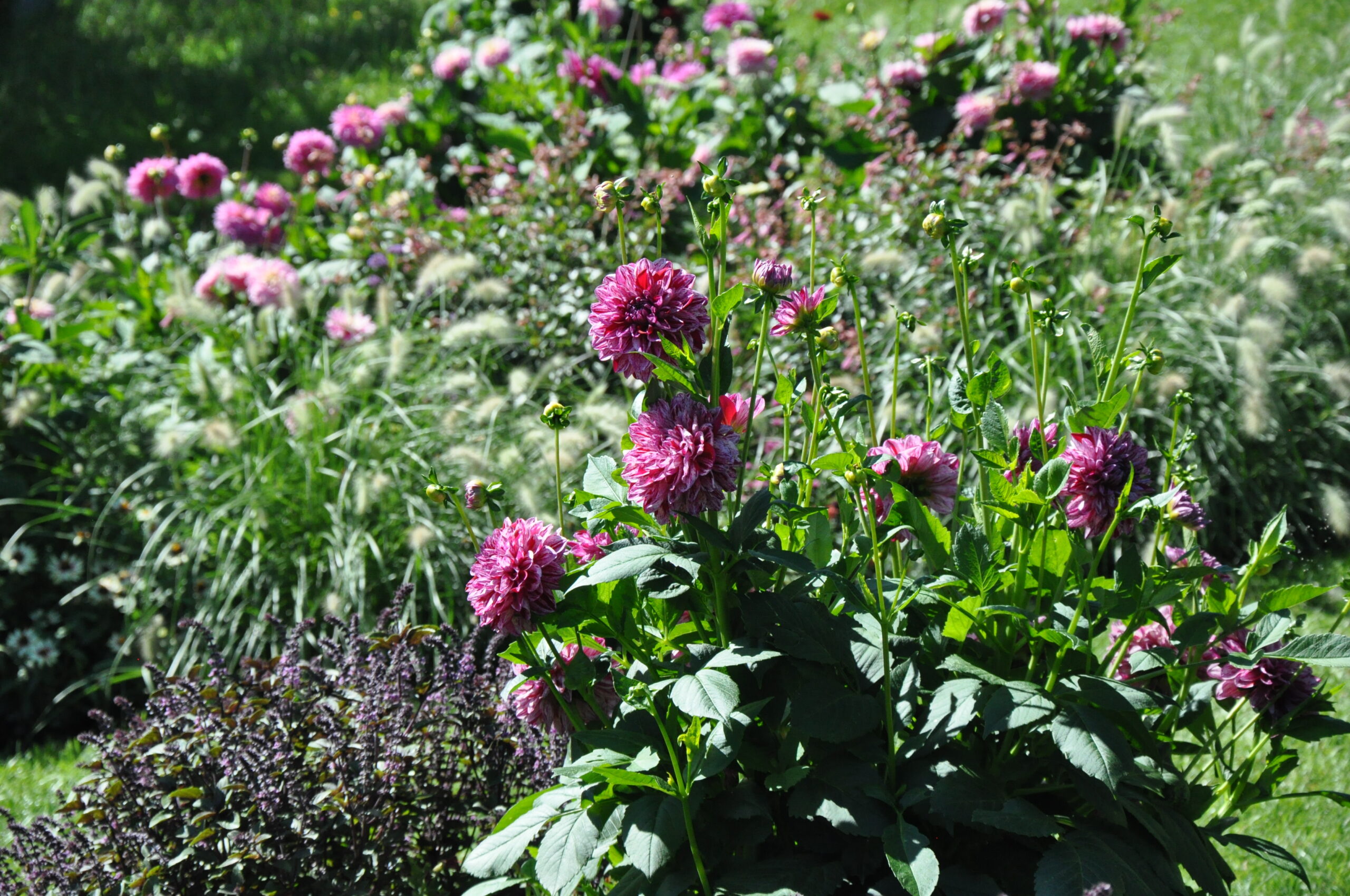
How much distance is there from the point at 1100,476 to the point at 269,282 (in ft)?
10.6

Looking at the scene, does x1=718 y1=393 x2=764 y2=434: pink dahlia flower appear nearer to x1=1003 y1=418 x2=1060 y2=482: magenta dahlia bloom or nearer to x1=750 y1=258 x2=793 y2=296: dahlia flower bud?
x1=750 y1=258 x2=793 y2=296: dahlia flower bud

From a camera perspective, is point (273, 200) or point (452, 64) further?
point (452, 64)

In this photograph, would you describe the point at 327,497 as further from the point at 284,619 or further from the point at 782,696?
the point at 782,696

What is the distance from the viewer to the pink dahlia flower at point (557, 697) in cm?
157

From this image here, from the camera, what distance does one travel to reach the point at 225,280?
13.4 ft

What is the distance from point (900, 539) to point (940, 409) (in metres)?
2.11

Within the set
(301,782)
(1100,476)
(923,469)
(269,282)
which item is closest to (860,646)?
(923,469)

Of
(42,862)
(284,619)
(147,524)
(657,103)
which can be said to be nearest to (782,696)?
(42,862)

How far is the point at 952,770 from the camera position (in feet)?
4.66

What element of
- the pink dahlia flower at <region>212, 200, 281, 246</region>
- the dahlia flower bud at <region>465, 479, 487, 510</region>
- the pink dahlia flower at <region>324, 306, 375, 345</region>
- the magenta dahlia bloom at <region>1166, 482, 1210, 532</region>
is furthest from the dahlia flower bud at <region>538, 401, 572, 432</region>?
the pink dahlia flower at <region>212, 200, 281, 246</region>

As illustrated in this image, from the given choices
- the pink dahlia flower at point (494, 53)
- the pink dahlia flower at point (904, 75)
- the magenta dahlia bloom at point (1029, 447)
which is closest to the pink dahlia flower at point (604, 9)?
the pink dahlia flower at point (494, 53)

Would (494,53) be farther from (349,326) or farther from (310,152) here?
(349,326)

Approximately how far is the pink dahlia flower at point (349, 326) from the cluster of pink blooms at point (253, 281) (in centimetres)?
16

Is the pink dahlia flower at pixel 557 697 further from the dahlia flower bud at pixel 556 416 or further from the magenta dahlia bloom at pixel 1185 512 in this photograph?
the magenta dahlia bloom at pixel 1185 512
